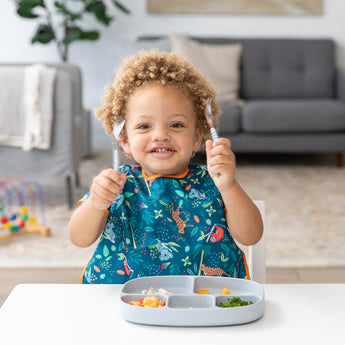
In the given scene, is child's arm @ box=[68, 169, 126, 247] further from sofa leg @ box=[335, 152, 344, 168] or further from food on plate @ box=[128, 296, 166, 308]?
sofa leg @ box=[335, 152, 344, 168]

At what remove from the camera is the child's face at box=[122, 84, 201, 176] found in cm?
100

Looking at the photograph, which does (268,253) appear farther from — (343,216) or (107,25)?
(107,25)

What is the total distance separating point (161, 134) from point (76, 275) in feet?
4.01

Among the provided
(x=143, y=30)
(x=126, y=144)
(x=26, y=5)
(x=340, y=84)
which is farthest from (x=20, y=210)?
(x=340, y=84)

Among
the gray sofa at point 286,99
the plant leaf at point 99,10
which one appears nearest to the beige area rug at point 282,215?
the gray sofa at point 286,99

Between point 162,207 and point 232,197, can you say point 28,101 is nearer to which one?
point 162,207

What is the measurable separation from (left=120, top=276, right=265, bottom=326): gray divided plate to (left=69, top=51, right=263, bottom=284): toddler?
188 mm

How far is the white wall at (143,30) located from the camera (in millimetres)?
4535

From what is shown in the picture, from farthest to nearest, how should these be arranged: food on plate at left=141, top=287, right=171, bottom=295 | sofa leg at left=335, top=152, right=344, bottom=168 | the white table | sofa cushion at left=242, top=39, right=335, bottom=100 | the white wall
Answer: the white wall, sofa cushion at left=242, top=39, right=335, bottom=100, sofa leg at left=335, top=152, right=344, bottom=168, food on plate at left=141, top=287, right=171, bottom=295, the white table

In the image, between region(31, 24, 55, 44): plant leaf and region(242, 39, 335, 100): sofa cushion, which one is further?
region(242, 39, 335, 100): sofa cushion

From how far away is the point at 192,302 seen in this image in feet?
2.38

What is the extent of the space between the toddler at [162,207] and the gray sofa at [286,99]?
2699mm

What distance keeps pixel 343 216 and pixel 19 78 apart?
1.75 m

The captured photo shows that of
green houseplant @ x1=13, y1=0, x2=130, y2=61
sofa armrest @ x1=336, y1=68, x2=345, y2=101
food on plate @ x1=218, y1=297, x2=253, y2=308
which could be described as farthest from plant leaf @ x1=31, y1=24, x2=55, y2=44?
food on plate @ x1=218, y1=297, x2=253, y2=308
